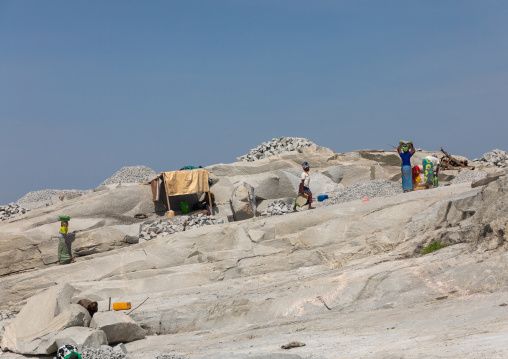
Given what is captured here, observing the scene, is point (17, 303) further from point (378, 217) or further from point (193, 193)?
point (378, 217)

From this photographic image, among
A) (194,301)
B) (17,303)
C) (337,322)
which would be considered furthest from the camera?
(17,303)

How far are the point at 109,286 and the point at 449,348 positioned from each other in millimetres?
10192

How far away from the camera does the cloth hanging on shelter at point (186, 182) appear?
874 inches

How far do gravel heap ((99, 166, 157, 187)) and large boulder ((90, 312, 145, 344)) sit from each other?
732 inches

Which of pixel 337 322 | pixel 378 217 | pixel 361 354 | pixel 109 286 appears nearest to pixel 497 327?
pixel 361 354

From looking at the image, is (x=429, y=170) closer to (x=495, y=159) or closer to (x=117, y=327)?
(x=117, y=327)

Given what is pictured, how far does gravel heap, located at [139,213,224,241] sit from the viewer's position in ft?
62.7

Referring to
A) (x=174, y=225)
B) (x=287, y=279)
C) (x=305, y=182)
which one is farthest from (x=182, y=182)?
(x=287, y=279)

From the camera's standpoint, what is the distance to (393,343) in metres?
7.47

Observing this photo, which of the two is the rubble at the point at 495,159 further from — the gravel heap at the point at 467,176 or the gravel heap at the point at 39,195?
the gravel heap at the point at 39,195

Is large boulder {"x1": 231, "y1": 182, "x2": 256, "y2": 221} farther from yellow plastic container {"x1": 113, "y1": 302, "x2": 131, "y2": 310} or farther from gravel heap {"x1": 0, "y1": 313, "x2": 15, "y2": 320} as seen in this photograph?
yellow plastic container {"x1": 113, "y1": 302, "x2": 131, "y2": 310}

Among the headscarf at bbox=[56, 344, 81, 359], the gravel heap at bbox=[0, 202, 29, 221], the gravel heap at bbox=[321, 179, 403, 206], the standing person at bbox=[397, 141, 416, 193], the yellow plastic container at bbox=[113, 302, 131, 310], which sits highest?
the standing person at bbox=[397, 141, 416, 193]

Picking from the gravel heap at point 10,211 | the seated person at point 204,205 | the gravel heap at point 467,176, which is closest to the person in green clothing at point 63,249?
the seated person at point 204,205

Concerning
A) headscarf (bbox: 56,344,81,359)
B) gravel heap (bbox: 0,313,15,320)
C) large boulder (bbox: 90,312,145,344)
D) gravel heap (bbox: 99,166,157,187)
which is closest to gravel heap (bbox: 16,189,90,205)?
gravel heap (bbox: 99,166,157,187)
